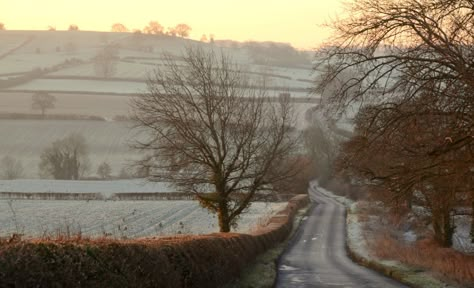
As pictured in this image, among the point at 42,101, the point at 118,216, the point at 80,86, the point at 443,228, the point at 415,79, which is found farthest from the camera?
the point at 80,86

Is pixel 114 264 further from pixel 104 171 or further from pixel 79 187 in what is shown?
pixel 104 171

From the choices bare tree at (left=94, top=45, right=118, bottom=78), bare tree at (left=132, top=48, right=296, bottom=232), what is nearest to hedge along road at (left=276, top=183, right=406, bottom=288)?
bare tree at (left=132, top=48, right=296, bottom=232)

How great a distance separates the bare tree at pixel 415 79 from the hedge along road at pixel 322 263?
4.89 metres

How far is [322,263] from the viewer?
94.8 ft

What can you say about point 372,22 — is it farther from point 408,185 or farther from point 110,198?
point 110,198

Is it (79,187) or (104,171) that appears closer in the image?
(79,187)

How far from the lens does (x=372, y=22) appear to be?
15.0 meters

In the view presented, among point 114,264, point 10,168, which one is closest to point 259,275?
point 114,264

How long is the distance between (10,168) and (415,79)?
276ft

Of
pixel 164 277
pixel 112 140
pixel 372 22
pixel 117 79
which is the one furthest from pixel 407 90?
pixel 117 79

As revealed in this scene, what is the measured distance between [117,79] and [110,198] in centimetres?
6898

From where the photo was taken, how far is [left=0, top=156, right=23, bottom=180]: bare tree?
289 feet

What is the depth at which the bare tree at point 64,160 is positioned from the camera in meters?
87.4

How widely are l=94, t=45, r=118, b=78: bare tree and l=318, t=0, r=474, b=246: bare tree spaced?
391ft
